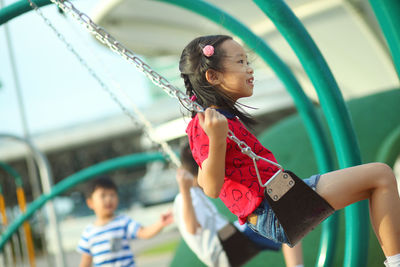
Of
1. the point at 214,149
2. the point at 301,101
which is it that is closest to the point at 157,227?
the point at 301,101

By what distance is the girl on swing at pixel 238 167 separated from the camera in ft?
5.13

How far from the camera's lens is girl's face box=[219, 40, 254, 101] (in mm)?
1747

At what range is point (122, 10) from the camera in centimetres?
875

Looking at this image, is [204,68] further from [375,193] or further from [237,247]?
[237,247]

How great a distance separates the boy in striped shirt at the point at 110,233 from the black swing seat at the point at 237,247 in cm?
87

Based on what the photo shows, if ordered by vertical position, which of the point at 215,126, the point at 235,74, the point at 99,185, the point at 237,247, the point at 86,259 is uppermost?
the point at 99,185

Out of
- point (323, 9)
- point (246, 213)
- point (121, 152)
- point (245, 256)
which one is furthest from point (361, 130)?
point (121, 152)

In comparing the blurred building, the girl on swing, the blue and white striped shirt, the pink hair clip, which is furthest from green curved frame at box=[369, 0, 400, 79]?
the blurred building

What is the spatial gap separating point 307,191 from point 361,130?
2577 mm

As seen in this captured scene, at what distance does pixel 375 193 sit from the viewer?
Result: 162 centimetres

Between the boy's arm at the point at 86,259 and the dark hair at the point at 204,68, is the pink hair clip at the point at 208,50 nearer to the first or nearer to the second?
the dark hair at the point at 204,68

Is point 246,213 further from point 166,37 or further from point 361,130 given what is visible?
point 166,37

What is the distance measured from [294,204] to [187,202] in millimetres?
1358

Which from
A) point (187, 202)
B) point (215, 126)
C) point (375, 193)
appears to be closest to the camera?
point (215, 126)
